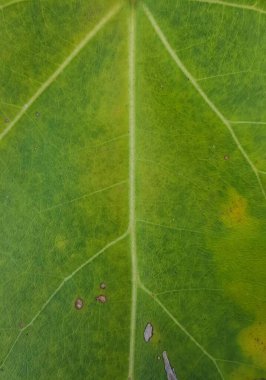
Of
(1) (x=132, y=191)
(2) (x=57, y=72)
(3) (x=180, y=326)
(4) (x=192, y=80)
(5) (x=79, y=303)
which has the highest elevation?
(2) (x=57, y=72)

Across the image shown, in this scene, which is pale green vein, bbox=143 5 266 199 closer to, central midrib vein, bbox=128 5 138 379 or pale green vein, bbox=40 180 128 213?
central midrib vein, bbox=128 5 138 379

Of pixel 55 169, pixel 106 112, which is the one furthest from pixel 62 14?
pixel 55 169

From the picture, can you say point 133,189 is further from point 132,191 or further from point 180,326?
point 180,326

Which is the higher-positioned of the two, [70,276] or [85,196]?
[85,196]

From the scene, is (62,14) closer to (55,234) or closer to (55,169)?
(55,169)

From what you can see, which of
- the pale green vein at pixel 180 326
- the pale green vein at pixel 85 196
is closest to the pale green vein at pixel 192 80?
the pale green vein at pixel 85 196

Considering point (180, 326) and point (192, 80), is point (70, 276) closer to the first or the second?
point (180, 326)

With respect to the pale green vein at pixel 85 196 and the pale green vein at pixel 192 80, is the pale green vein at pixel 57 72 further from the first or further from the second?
the pale green vein at pixel 85 196

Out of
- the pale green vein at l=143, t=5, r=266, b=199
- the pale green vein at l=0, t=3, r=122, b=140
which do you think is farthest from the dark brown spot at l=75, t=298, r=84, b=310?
the pale green vein at l=143, t=5, r=266, b=199

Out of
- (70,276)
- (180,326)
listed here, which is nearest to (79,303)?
(70,276)
